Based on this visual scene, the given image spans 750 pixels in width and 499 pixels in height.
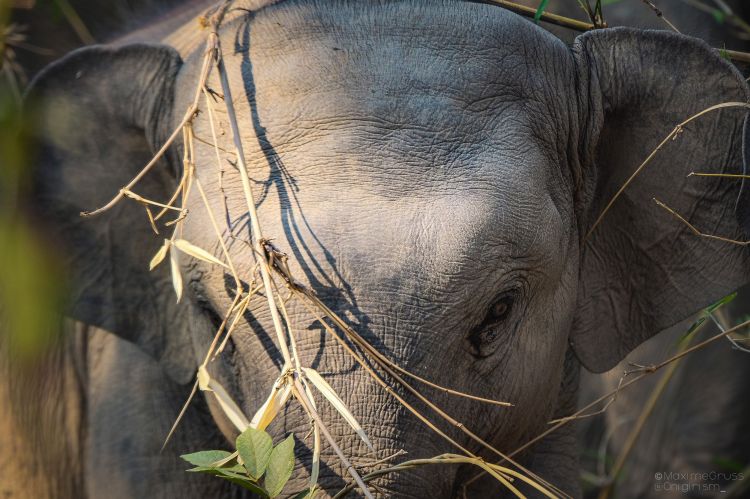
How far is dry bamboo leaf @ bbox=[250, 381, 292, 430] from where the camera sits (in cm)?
199

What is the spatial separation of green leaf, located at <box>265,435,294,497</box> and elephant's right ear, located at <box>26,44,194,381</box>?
0.99 meters

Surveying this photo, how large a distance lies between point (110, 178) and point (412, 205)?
1038 mm

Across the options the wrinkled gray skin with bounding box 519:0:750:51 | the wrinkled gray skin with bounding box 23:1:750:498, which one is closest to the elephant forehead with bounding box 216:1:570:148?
the wrinkled gray skin with bounding box 23:1:750:498

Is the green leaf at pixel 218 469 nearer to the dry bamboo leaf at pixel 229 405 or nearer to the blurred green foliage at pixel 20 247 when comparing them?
the dry bamboo leaf at pixel 229 405

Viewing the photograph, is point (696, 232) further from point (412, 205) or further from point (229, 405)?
point (229, 405)

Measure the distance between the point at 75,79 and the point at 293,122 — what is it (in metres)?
0.77

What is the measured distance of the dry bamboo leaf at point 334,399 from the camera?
196 cm

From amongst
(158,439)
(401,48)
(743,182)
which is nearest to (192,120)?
(401,48)

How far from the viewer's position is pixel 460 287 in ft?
7.22

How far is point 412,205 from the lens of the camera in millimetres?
2180

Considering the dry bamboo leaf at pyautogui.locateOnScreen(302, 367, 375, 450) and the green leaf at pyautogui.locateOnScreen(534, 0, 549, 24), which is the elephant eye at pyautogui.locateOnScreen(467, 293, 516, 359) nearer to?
the dry bamboo leaf at pyautogui.locateOnScreen(302, 367, 375, 450)

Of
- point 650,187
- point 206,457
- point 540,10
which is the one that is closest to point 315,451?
point 206,457

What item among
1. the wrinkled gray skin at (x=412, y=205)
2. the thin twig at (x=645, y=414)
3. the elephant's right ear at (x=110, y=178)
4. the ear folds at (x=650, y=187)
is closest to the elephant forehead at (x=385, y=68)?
the wrinkled gray skin at (x=412, y=205)

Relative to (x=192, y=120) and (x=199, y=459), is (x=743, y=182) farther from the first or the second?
(x=199, y=459)
